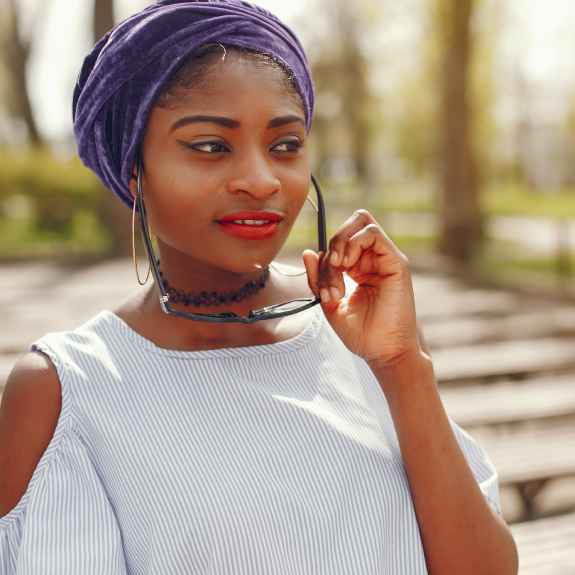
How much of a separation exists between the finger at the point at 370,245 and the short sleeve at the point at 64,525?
722 millimetres

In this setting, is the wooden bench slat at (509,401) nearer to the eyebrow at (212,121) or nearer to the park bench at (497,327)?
the park bench at (497,327)

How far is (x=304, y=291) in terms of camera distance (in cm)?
180

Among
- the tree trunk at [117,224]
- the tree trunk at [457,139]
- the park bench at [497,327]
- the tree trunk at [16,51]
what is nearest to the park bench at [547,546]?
the park bench at [497,327]

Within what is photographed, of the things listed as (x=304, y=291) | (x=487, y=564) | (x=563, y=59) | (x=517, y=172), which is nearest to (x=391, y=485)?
(x=487, y=564)

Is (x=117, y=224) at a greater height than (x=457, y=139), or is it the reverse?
(x=457, y=139)

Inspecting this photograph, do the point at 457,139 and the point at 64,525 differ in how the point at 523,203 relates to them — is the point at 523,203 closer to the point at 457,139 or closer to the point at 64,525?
the point at 457,139

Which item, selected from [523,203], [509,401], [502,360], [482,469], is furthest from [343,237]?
[523,203]

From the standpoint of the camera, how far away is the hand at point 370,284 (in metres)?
1.44

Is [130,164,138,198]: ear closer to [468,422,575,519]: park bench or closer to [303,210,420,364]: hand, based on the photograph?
[303,210,420,364]: hand

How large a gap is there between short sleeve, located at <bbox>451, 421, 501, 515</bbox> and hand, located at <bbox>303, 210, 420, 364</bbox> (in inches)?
14.1

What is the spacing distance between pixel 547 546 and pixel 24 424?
1.90 meters

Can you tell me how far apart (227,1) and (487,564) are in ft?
4.70

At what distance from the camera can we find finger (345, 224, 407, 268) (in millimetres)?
1429

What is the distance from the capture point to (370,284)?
153cm
